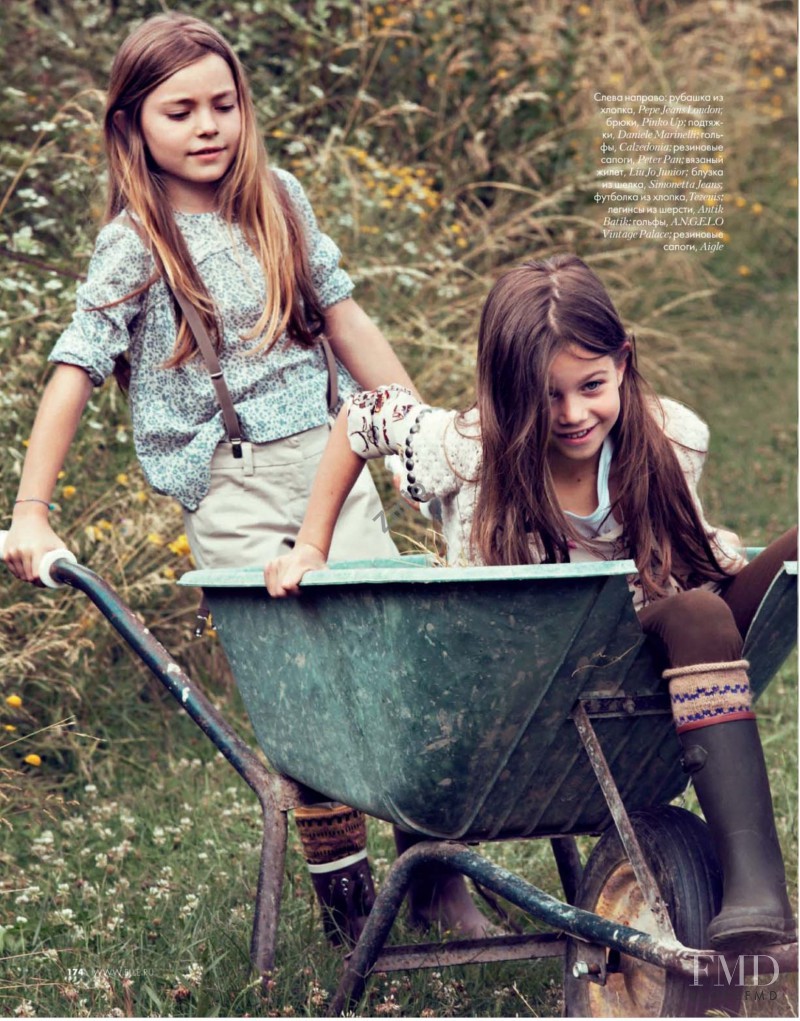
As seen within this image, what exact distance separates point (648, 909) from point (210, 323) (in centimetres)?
134

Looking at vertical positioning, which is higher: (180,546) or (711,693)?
(180,546)

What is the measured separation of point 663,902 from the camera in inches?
73.5

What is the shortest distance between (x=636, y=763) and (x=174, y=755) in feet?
6.12

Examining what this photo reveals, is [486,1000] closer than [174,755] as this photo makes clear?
Yes

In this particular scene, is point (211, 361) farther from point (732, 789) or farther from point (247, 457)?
point (732, 789)

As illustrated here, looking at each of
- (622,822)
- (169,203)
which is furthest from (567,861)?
(169,203)

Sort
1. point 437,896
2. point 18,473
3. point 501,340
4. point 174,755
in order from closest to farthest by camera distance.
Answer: point 501,340 → point 437,896 → point 18,473 → point 174,755

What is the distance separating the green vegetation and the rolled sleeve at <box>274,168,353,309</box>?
33.0 inches

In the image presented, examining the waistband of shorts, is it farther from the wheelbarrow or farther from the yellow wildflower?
the yellow wildflower

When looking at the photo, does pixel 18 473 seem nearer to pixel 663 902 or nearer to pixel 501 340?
pixel 501 340

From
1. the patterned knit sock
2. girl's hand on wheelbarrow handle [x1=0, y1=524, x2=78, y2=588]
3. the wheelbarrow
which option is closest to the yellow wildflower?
girl's hand on wheelbarrow handle [x1=0, y1=524, x2=78, y2=588]

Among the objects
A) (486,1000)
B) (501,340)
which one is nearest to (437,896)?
(486,1000)

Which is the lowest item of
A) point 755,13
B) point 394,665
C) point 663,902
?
point 663,902

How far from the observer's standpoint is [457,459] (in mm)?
2207
